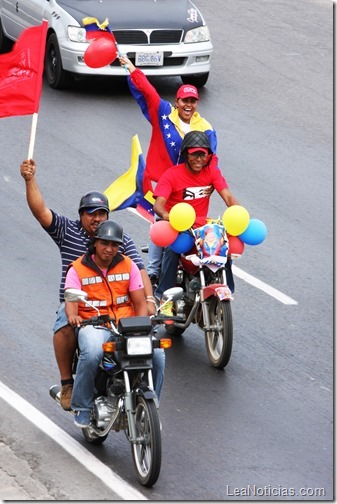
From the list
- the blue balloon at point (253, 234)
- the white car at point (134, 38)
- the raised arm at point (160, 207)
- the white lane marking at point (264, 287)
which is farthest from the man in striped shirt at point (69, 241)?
the white car at point (134, 38)

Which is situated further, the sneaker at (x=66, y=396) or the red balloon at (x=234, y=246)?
the red balloon at (x=234, y=246)

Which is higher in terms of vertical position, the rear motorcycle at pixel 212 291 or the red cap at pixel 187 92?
the red cap at pixel 187 92

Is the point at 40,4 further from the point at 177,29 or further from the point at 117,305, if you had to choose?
the point at 117,305

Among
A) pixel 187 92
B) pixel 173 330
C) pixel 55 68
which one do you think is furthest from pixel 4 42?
pixel 173 330

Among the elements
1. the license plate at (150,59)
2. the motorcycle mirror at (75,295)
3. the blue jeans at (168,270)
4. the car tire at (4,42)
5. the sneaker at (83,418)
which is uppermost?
the motorcycle mirror at (75,295)

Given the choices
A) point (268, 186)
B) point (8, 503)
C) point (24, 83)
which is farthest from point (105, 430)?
point (268, 186)

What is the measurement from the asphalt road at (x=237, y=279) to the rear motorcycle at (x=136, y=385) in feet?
0.89

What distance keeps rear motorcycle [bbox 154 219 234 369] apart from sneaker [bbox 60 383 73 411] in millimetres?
1973

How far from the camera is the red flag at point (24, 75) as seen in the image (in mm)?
11742

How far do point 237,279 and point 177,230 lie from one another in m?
2.24

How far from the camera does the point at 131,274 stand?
10594mm

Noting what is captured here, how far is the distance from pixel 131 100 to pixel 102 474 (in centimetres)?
1089

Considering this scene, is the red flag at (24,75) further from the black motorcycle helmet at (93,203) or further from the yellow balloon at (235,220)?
the yellow balloon at (235,220)

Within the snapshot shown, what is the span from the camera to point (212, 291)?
40.7ft
